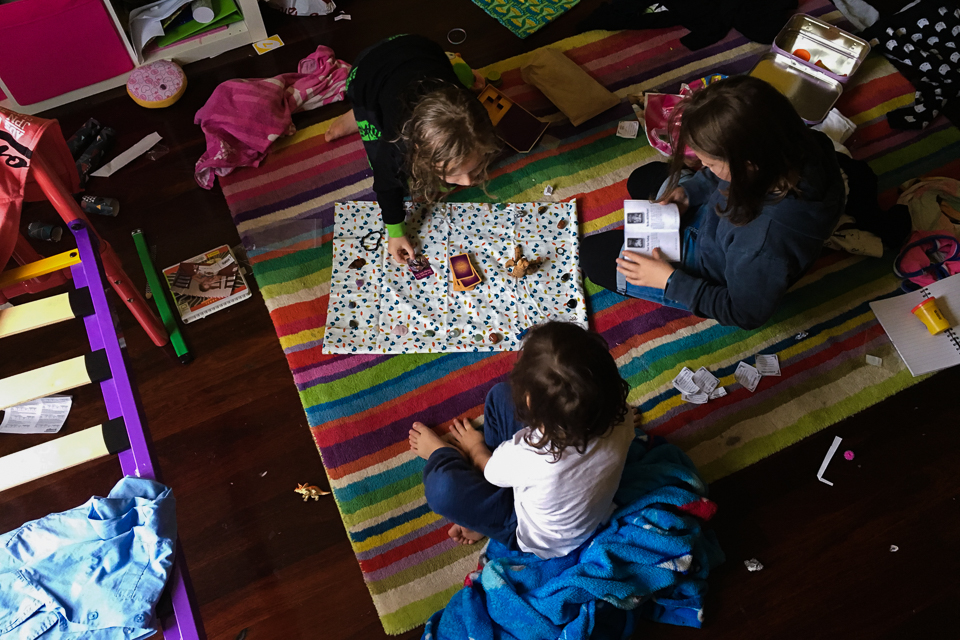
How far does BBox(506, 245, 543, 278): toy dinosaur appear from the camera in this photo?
1.94 metres

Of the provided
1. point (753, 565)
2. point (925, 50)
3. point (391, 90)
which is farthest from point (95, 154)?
point (925, 50)

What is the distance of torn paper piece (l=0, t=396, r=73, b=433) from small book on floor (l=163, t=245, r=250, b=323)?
369 millimetres

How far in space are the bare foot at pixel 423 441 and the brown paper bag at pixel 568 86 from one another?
113 centimetres

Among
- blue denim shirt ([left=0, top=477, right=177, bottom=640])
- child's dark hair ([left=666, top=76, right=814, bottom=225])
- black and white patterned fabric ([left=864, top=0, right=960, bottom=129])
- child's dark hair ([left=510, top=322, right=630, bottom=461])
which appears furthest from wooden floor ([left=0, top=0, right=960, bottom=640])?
black and white patterned fabric ([left=864, top=0, right=960, bottom=129])

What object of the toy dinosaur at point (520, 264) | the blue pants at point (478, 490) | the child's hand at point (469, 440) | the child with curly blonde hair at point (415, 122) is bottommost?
the child's hand at point (469, 440)

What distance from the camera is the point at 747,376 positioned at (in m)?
1.88

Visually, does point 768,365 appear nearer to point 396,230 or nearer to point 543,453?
point 543,453

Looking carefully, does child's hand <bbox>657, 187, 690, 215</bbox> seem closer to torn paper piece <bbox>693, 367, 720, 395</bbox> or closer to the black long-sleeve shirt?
torn paper piece <bbox>693, 367, 720, 395</bbox>

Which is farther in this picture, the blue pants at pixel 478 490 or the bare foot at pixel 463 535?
the bare foot at pixel 463 535

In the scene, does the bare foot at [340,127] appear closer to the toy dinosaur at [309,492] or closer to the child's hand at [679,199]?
the child's hand at [679,199]

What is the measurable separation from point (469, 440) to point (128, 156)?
1.41 m

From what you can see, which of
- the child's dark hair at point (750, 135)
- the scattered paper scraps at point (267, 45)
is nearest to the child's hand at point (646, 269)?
the child's dark hair at point (750, 135)

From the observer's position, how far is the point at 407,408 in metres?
1.81

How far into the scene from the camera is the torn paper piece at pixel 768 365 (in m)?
1.89
